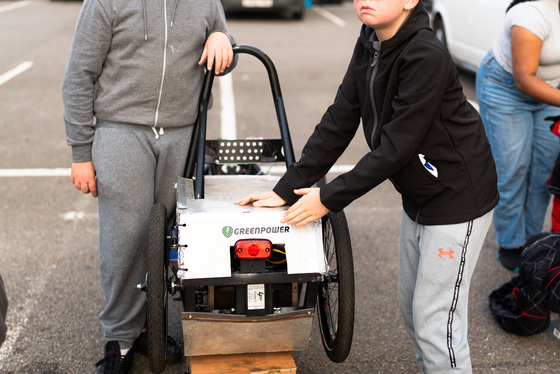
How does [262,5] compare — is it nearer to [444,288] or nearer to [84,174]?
[84,174]

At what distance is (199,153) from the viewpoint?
283cm

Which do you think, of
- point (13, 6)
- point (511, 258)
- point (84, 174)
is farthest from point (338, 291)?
point (13, 6)

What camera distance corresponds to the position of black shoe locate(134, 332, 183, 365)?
3.10 m

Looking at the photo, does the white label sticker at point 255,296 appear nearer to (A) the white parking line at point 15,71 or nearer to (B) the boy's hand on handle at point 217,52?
(B) the boy's hand on handle at point 217,52

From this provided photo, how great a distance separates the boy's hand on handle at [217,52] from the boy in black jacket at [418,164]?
0.53 meters

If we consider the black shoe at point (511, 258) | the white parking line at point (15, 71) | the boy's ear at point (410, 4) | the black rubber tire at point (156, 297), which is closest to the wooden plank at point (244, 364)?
the black rubber tire at point (156, 297)

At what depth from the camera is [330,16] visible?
1631 centimetres

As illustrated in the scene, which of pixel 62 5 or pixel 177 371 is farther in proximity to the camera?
pixel 62 5

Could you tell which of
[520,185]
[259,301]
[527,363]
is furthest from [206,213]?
[520,185]

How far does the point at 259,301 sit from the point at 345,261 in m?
0.36

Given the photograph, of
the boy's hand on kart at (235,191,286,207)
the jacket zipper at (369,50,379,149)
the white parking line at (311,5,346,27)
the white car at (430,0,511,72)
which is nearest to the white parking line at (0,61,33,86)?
the white car at (430,0,511,72)

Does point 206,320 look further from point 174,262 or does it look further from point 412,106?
point 412,106

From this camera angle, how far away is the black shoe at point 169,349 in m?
3.10

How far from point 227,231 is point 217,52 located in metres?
0.83
